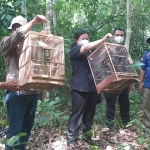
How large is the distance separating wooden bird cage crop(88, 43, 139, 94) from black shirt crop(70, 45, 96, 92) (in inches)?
3.8

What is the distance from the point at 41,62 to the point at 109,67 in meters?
1.21

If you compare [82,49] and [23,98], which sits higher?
[82,49]

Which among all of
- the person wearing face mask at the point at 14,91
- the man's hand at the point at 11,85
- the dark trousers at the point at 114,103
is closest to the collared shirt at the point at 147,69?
the dark trousers at the point at 114,103

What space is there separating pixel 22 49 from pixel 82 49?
99 cm

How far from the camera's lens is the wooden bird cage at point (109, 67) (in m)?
3.56

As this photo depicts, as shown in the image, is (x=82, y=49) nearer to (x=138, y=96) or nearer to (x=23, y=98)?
(x=23, y=98)

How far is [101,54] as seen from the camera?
369cm

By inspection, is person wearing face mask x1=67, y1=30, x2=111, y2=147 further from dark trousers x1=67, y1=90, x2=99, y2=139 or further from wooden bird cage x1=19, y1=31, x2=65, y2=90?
wooden bird cage x1=19, y1=31, x2=65, y2=90

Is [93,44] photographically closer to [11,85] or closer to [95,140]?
[11,85]

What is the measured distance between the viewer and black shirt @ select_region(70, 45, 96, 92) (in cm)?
369

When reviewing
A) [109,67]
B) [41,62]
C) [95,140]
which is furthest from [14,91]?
[95,140]

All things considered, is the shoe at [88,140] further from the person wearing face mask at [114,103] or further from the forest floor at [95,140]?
the person wearing face mask at [114,103]

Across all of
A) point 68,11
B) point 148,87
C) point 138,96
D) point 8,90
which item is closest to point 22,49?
point 8,90

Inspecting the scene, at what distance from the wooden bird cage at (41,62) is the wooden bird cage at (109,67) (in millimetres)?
896
